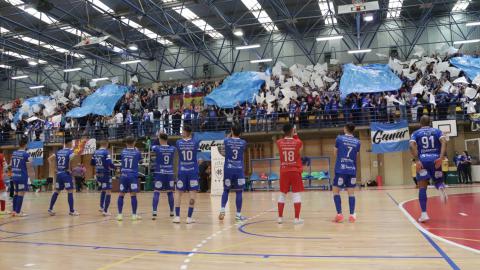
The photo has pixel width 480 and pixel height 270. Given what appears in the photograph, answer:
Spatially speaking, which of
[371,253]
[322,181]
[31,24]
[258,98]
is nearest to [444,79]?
[322,181]

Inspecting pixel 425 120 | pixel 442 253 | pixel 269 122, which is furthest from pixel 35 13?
pixel 442 253

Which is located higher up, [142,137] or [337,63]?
[337,63]

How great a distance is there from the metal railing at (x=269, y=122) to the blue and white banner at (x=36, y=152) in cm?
90

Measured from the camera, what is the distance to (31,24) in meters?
29.4

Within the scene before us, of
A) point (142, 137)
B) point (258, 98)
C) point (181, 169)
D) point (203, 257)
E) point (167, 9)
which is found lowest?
point (203, 257)

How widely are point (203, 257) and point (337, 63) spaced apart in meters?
28.4

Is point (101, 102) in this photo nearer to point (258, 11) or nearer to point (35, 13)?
point (35, 13)

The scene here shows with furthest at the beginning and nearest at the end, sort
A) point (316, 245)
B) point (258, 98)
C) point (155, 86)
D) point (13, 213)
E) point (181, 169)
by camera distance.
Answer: point (155, 86)
point (258, 98)
point (13, 213)
point (181, 169)
point (316, 245)

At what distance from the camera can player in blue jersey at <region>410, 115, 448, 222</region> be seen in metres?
7.29

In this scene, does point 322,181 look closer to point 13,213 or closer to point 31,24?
point 13,213

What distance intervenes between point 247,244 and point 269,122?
18.6 meters

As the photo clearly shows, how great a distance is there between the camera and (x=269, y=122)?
79.2 feet

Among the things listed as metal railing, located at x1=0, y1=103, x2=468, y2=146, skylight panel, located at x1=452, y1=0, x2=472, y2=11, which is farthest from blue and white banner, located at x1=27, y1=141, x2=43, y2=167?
skylight panel, located at x1=452, y1=0, x2=472, y2=11

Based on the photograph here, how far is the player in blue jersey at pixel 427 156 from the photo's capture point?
23.9 ft
